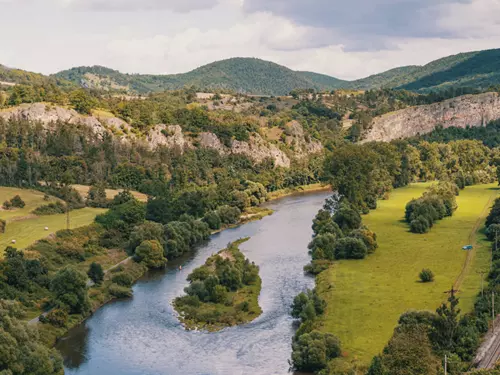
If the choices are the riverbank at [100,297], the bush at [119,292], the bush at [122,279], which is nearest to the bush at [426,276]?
the bush at [119,292]

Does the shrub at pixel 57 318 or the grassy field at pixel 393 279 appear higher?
the shrub at pixel 57 318

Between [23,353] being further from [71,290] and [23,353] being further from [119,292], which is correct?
[119,292]

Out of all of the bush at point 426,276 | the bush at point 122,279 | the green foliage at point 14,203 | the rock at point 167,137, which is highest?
the rock at point 167,137

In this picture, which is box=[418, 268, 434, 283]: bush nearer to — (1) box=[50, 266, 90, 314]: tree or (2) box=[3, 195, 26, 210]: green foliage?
Answer: (1) box=[50, 266, 90, 314]: tree

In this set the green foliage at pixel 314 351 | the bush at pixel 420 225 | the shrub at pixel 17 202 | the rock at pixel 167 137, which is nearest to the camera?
the green foliage at pixel 314 351

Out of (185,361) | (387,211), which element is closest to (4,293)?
(185,361)

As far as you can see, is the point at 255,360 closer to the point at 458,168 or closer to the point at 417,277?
the point at 417,277

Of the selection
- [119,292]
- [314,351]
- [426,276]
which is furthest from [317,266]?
[314,351]

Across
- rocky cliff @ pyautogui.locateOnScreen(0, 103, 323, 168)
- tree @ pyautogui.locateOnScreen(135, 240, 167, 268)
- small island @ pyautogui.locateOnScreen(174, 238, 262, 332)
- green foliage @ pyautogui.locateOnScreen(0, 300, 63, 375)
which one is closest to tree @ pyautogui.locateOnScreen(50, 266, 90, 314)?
small island @ pyautogui.locateOnScreen(174, 238, 262, 332)

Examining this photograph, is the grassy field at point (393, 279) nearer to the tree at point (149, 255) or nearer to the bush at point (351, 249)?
the bush at point (351, 249)
